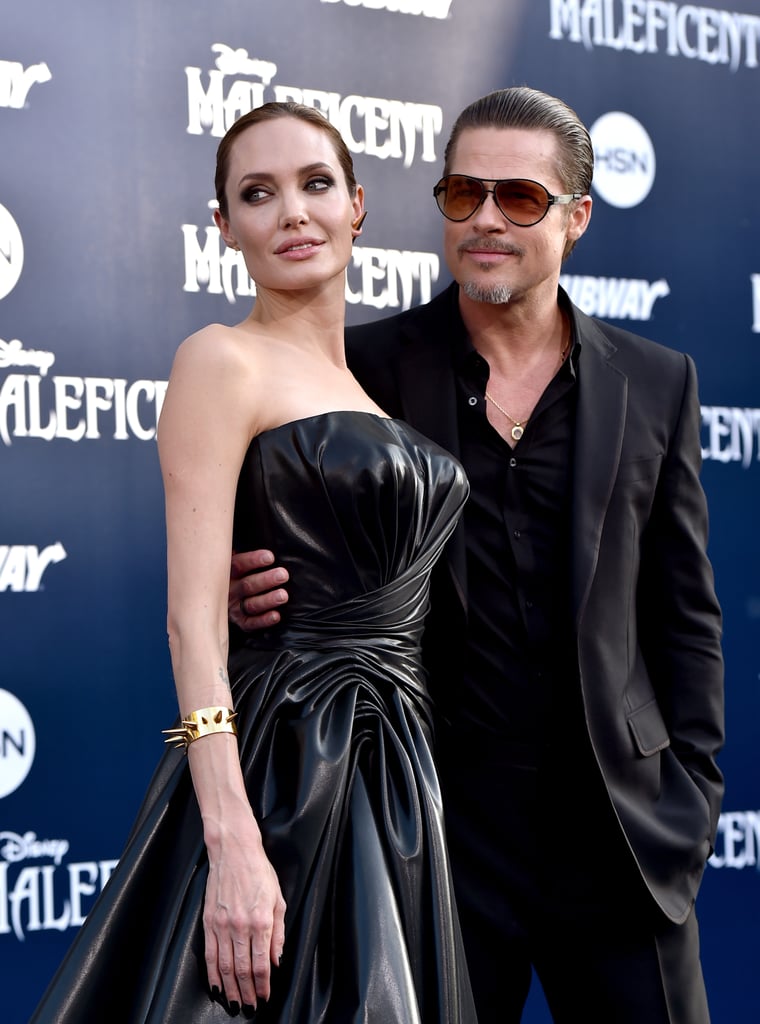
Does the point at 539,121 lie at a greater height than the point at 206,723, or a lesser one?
greater

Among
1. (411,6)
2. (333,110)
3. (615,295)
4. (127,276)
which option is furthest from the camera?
(615,295)

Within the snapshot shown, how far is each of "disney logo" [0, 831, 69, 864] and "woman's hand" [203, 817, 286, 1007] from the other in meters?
1.36

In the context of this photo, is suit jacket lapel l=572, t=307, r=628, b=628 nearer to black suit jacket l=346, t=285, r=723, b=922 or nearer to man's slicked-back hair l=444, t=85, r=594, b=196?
black suit jacket l=346, t=285, r=723, b=922

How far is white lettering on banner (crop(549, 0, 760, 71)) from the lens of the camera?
3.53m

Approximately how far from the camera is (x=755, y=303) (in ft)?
12.1

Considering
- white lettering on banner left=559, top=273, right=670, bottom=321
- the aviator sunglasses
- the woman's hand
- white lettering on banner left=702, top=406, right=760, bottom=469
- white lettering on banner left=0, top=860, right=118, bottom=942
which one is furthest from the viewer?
white lettering on banner left=702, top=406, right=760, bottom=469

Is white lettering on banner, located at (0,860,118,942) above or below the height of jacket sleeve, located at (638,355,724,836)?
below

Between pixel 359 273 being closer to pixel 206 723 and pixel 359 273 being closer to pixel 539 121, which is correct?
pixel 539 121

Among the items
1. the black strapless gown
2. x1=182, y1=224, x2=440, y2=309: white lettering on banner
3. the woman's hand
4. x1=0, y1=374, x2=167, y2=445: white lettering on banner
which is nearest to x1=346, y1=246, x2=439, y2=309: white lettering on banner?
x1=182, y1=224, x2=440, y2=309: white lettering on banner

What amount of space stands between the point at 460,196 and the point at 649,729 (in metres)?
0.93

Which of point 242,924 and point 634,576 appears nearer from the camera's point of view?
point 242,924

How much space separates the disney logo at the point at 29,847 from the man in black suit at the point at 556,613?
109 cm

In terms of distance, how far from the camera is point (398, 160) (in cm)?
330

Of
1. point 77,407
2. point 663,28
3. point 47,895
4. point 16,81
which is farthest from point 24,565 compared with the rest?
point 663,28
